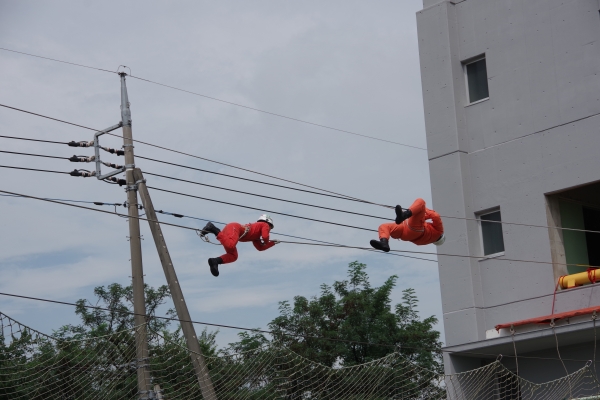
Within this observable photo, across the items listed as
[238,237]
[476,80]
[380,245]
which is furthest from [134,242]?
[476,80]

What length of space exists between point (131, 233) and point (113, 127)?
1.85 meters

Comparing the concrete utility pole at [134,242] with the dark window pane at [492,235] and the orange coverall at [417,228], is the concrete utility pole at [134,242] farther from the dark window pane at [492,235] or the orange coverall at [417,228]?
the dark window pane at [492,235]

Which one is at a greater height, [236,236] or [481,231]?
[481,231]

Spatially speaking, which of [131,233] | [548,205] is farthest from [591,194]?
[131,233]

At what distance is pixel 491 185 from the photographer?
1568cm

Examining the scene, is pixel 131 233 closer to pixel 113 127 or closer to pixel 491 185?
pixel 113 127

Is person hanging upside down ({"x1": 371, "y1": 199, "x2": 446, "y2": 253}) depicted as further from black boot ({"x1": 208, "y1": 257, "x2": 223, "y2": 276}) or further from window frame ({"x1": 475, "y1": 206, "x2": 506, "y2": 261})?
window frame ({"x1": 475, "y1": 206, "x2": 506, "y2": 261})

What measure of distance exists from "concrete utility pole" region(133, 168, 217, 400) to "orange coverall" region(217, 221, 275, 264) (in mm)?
1933

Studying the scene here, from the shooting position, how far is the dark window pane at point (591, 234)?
54.1 ft

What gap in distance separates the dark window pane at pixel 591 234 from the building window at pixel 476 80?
281 cm

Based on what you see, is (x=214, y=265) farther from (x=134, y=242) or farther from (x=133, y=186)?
(x=133, y=186)

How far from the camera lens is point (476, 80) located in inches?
650

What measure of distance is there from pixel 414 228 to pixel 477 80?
201 inches

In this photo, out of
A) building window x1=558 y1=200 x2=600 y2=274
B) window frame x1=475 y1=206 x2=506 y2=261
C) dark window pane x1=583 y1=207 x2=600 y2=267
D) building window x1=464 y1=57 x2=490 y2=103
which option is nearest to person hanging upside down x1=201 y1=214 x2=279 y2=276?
window frame x1=475 y1=206 x2=506 y2=261
